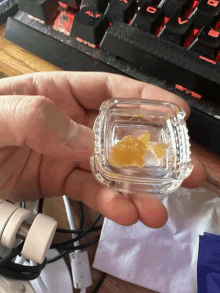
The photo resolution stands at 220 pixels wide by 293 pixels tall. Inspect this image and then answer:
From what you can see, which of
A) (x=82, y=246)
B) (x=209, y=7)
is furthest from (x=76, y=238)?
(x=209, y=7)

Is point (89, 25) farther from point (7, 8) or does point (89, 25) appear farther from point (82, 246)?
point (82, 246)

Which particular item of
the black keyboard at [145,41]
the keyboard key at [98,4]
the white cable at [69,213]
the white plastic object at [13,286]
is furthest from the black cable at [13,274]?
the keyboard key at [98,4]

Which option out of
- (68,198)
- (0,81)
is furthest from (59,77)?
(68,198)

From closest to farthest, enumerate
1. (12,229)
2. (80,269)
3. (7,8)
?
(12,229)
(80,269)
(7,8)

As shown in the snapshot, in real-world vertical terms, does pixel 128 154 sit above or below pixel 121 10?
below

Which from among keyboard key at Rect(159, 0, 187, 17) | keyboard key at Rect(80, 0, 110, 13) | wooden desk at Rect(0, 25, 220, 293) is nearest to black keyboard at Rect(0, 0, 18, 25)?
wooden desk at Rect(0, 25, 220, 293)

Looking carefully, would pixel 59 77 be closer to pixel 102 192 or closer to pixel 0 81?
pixel 0 81

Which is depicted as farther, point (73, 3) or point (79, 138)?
point (73, 3)

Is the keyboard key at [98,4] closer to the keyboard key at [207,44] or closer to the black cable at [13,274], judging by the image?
the keyboard key at [207,44]
